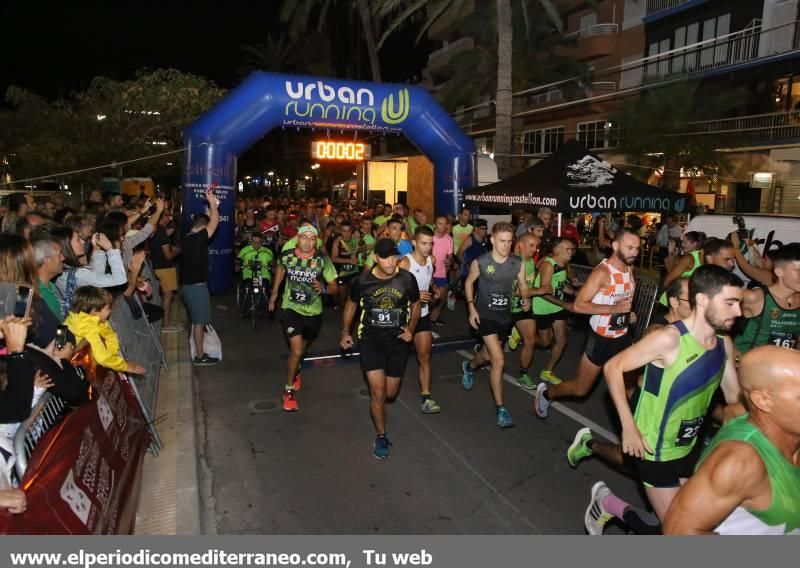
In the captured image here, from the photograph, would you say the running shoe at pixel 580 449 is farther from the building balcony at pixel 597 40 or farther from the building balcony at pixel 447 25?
the building balcony at pixel 447 25

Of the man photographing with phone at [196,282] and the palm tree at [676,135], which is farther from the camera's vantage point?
the palm tree at [676,135]

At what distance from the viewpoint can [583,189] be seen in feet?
33.8

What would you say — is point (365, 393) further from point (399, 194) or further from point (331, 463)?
point (399, 194)

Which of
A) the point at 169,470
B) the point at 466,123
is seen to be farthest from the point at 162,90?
the point at 169,470

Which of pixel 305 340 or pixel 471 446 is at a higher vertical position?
pixel 305 340

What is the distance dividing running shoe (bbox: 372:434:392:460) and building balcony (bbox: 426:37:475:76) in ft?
134

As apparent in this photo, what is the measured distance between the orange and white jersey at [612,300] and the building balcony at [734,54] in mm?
19146

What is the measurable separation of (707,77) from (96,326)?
29.0 metres

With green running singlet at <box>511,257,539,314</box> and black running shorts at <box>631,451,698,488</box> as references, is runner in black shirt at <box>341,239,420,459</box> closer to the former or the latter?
green running singlet at <box>511,257,539,314</box>

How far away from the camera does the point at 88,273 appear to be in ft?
18.9

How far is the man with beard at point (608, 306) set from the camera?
5.79 meters

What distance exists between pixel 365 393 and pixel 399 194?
21727 millimetres

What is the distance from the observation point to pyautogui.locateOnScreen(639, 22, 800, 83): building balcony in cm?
2364

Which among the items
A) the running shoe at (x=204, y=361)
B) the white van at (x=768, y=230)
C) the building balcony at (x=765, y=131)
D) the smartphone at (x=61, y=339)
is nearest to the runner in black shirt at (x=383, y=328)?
the smartphone at (x=61, y=339)
